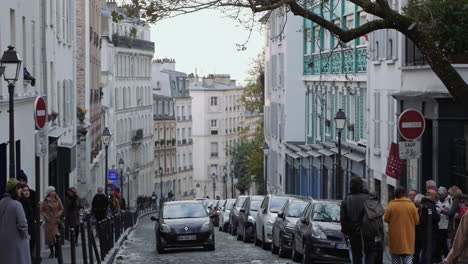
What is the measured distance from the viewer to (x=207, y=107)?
476 feet

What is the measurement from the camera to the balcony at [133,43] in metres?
91.6

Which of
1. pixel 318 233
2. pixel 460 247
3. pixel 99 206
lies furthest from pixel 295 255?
pixel 460 247

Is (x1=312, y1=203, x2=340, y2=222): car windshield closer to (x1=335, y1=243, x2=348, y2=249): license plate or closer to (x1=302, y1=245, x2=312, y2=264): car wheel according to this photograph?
(x1=302, y1=245, x2=312, y2=264): car wheel

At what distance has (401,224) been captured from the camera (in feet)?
63.8

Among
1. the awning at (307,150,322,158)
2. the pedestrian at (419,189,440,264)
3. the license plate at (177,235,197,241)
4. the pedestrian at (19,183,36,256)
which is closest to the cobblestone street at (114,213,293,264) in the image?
the license plate at (177,235,197,241)

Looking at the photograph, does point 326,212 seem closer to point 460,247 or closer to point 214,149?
point 460,247

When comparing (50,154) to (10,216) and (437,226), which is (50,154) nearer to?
(437,226)

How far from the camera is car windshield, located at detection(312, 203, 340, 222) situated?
24688 millimetres

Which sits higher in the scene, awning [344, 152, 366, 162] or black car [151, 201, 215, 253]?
awning [344, 152, 366, 162]

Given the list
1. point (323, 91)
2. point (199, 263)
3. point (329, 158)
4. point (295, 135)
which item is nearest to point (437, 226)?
point (199, 263)

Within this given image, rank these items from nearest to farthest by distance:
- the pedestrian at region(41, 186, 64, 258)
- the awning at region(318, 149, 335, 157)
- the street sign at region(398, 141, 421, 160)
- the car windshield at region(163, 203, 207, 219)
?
the street sign at region(398, 141, 421, 160) → the pedestrian at region(41, 186, 64, 258) → the car windshield at region(163, 203, 207, 219) → the awning at region(318, 149, 335, 157)

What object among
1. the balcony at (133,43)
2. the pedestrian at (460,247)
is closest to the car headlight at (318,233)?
the pedestrian at (460,247)

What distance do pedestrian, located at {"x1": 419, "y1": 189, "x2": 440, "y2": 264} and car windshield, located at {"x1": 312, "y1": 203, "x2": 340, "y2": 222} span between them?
3277 millimetres

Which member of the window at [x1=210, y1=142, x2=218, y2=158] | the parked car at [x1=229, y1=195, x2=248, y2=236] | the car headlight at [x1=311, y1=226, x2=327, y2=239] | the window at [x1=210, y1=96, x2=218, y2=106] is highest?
the window at [x1=210, y1=96, x2=218, y2=106]
